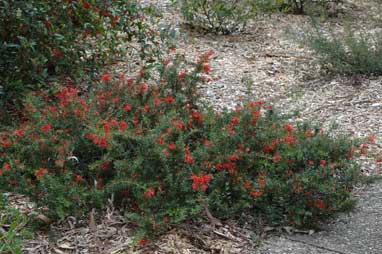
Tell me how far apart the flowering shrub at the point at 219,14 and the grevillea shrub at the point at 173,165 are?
3.53m

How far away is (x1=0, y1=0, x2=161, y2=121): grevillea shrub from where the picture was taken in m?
4.79

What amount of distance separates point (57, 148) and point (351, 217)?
1.70 meters

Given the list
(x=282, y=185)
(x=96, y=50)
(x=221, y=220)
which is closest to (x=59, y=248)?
(x=221, y=220)

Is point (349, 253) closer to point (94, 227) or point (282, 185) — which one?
point (282, 185)

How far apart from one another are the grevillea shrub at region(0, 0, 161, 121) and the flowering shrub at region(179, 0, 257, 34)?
1823mm

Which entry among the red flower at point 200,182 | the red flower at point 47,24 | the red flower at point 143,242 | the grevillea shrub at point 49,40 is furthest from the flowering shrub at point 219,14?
the red flower at point 143,242

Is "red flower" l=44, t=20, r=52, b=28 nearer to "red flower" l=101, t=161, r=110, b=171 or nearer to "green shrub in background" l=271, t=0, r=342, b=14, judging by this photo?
"red flower" l=101, t=161, r=110, b=171

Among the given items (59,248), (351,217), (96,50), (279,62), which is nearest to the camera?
(59,248)

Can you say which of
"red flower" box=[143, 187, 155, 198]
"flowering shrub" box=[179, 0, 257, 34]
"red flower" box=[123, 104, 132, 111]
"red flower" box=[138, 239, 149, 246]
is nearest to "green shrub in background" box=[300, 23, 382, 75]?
"flowering shrub" box=[179, 0, 257, 34]

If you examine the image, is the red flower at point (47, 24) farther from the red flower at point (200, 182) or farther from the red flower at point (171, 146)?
the red flower at point (200, 182)

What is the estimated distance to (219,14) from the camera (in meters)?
7.40

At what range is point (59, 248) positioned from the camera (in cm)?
331

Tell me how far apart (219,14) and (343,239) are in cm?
434

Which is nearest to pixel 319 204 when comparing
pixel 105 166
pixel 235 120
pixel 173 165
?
pixel 235 120
